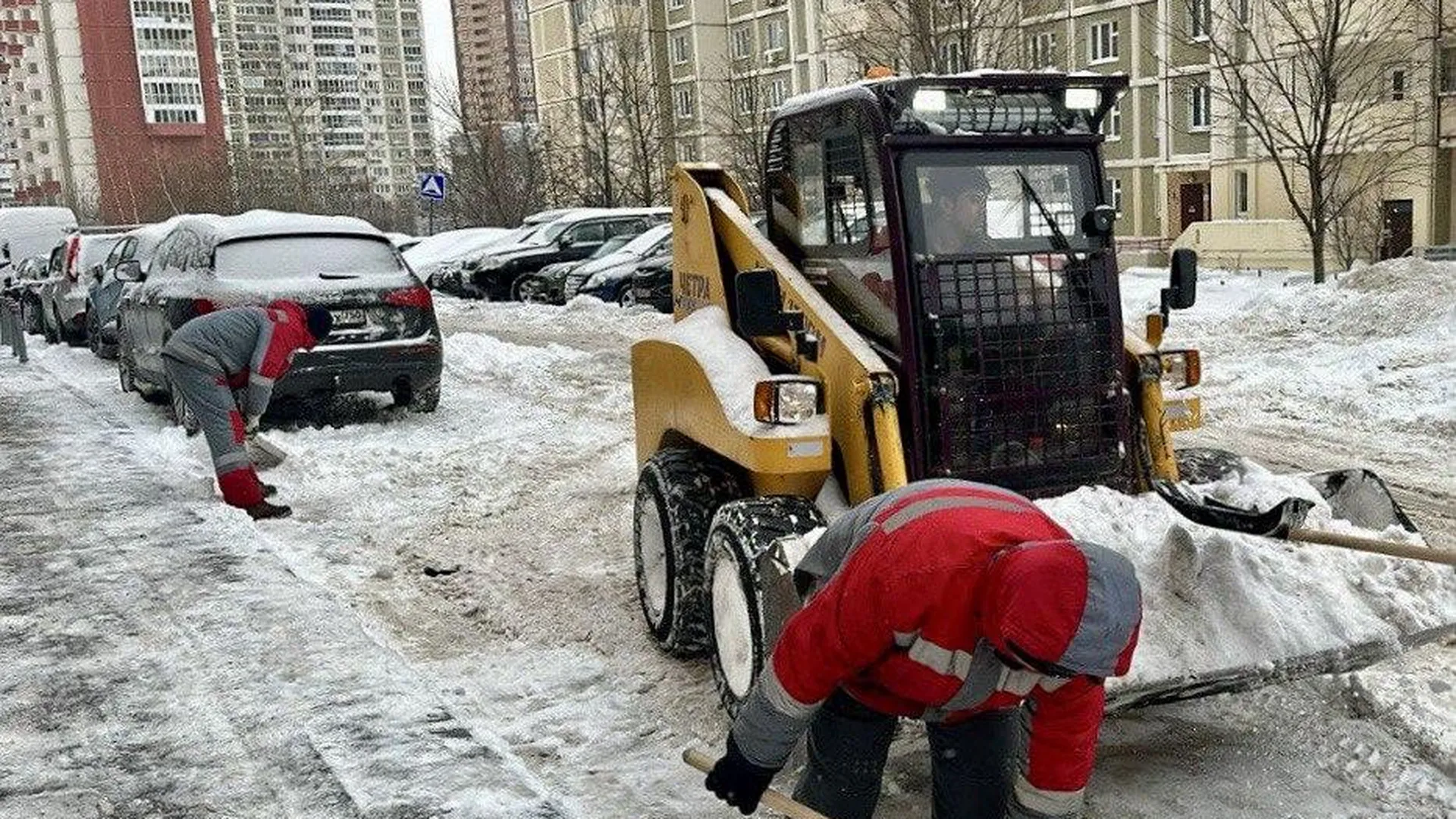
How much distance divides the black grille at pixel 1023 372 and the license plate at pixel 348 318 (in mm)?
6414

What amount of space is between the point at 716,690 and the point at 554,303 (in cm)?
1750

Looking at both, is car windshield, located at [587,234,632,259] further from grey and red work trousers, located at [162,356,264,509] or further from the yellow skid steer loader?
the yellow skid steer loader

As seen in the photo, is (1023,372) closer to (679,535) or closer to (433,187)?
(679,535)

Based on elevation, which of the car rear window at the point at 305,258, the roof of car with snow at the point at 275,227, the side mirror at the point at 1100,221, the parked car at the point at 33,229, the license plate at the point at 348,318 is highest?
the parked car at the point at 33,229

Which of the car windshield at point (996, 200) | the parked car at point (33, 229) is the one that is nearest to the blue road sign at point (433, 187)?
the parked car at point (33, 229)

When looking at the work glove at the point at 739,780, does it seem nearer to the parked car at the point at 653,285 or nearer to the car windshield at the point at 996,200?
the car windshield at the point at 996,200

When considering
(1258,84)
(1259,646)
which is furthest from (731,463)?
(1258,84)

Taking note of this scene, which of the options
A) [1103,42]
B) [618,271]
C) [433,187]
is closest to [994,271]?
[618,271]

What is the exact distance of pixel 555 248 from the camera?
23453 mm

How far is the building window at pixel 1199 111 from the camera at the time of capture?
34.2 m

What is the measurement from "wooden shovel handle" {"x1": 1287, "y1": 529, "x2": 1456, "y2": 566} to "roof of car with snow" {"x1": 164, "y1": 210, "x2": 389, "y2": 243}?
26.9ft

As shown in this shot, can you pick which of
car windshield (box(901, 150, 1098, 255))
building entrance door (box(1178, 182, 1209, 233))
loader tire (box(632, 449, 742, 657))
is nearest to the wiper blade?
car windshield (box(901, 150, 1098, 255))

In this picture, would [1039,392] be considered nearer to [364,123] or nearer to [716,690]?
[716,690]

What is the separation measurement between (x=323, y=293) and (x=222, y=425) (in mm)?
2198
